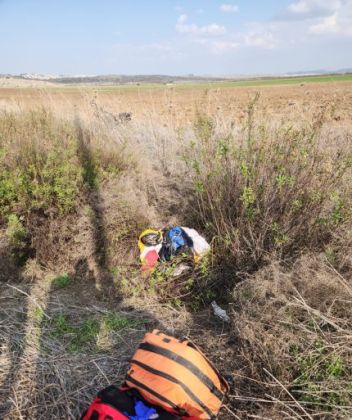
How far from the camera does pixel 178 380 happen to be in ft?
6.63

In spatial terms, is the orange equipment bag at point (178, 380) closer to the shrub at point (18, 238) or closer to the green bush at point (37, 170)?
the shrub at point (18, 238)

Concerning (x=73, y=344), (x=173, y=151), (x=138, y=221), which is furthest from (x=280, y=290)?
(x=173, y=151)

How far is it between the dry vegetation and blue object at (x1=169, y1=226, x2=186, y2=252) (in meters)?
0.30

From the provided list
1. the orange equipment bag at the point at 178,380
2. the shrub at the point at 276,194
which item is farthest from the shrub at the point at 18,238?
the orange equipment bag at the point at 178,380

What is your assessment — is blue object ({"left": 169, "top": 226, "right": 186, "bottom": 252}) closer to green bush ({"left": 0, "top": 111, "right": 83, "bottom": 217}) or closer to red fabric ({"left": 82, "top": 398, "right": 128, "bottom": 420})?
green bush ({"left": 0, "top": 111, "right": 83, "bottom": 217})

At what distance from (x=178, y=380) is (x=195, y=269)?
1.56 m

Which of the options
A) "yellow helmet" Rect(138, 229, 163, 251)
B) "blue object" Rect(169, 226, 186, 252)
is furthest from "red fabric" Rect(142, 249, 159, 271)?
"blue object" Rect(169, 226, 186, 252)

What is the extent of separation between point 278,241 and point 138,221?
5.47 feet

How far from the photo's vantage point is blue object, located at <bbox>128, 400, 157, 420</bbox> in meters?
1.93

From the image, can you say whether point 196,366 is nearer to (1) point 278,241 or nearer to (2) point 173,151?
(1) point 278,241

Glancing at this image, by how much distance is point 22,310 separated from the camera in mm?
3227

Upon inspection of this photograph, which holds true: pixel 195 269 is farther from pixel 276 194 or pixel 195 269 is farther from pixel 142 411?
pixel 142 411

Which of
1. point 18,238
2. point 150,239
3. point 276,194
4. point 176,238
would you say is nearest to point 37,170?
point 18,238

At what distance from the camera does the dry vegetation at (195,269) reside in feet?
7.42
